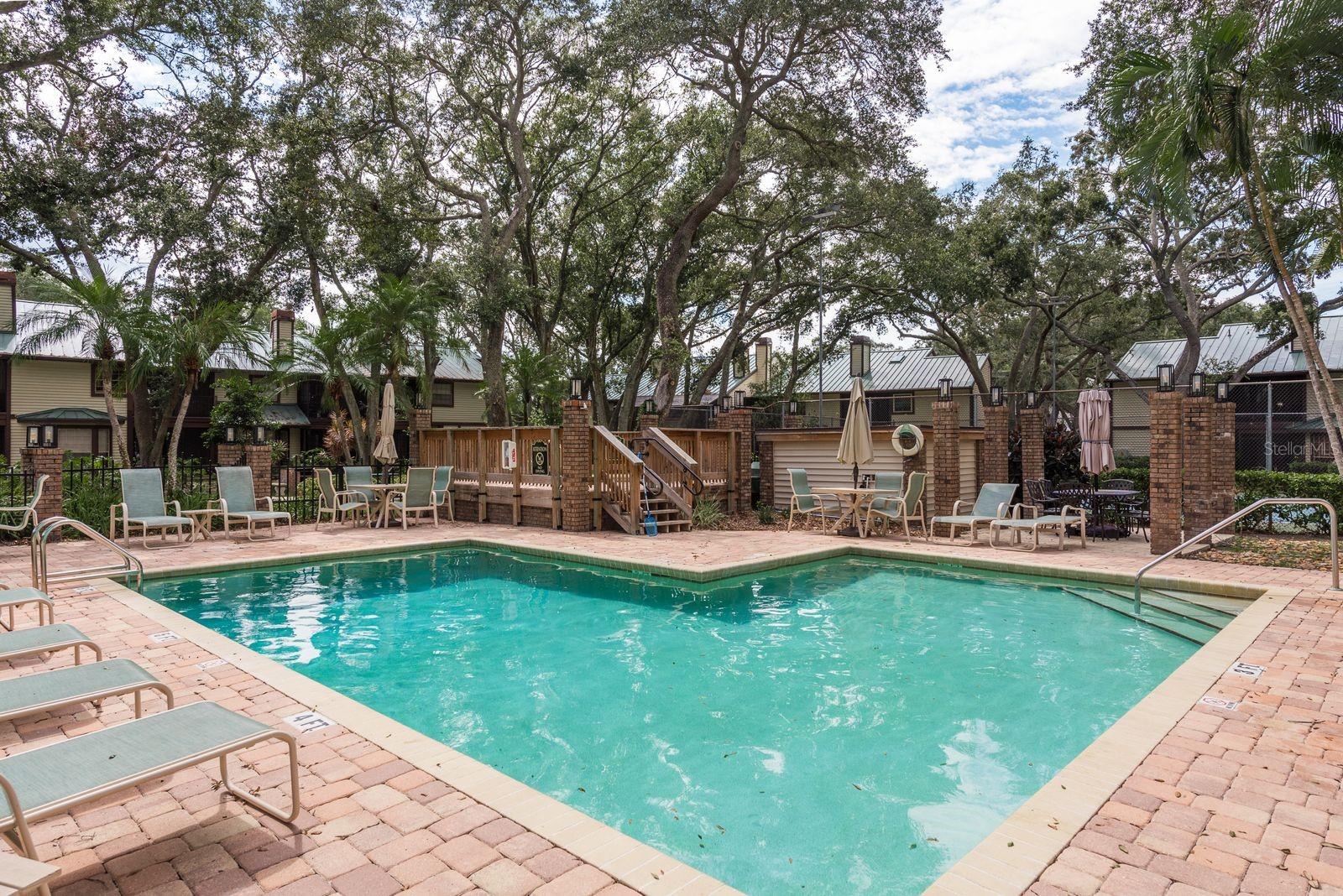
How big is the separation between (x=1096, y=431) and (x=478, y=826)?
1160cm

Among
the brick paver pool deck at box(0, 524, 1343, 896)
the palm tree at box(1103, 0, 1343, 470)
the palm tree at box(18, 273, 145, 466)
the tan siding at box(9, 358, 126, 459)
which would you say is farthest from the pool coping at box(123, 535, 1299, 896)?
the tan siding at box(9, 358, 126, 459)

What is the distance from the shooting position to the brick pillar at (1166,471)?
10.0 m

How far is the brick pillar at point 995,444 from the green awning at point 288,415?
2214 cm

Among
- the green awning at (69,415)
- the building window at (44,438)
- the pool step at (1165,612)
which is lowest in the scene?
the pool step at (1165,612)

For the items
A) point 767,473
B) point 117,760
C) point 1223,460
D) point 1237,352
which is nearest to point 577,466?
point 767,473

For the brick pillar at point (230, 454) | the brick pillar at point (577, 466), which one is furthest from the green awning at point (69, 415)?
the brick pillar at point (577, 466)

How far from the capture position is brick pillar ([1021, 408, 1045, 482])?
13383mm

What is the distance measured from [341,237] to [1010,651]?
718 inches

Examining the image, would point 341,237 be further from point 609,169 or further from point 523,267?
point 609,169

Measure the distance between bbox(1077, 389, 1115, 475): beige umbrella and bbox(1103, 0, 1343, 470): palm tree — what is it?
2.83 metres

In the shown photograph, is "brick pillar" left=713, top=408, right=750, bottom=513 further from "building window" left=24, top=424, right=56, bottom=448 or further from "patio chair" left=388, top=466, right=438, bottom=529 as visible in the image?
"building window" left=24, top=424, right=56, bottom=448

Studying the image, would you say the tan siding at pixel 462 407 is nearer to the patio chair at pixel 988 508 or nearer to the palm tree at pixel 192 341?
the palm tree at pixel 192 341

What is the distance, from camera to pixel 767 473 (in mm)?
15820

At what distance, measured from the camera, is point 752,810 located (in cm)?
375
